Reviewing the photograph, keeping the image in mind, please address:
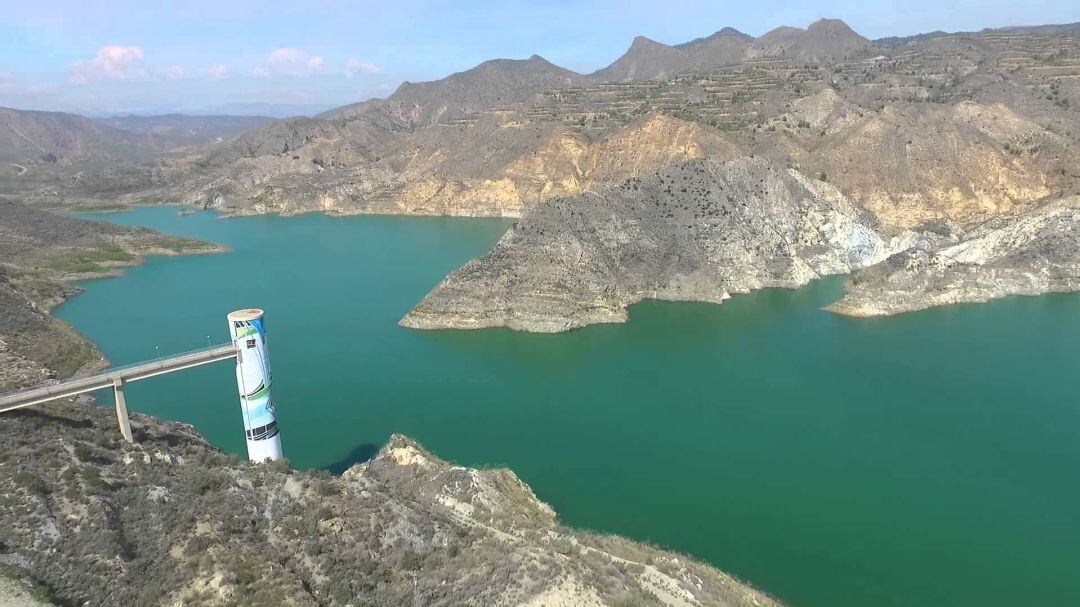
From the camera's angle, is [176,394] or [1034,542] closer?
[1034,542]

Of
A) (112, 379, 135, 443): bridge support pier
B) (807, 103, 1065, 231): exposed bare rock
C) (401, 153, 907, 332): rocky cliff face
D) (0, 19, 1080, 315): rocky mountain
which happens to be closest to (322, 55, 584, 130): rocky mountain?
(0, 19, 1080, 315): rocky mountain

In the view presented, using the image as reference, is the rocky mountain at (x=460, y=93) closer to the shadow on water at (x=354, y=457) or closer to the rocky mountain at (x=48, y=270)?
the rocky mountain at (x=48, y=270)

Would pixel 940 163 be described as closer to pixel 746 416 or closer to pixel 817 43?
pixel 746 416

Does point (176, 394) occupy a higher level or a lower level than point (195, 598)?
lower

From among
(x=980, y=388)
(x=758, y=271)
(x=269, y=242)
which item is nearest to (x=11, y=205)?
(x=269, y=242)

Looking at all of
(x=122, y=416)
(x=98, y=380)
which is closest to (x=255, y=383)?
(x=122, y=416)

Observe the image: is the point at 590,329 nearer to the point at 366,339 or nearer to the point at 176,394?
the point at 366,339
